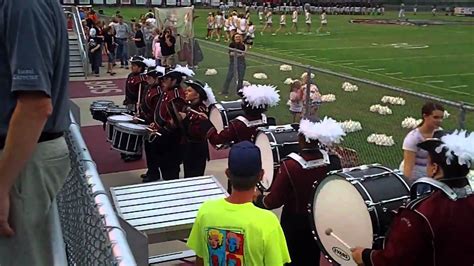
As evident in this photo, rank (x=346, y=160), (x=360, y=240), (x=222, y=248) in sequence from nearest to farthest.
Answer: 1. (x=222, y=248)
2. (x=360, y=240)
3. (x=346, y=160)

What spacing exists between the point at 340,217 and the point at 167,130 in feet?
12.9

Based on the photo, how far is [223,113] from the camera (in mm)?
7938

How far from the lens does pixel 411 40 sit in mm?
33219

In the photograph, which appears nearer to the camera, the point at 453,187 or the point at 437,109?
the point at 453,187

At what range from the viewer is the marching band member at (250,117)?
663cm

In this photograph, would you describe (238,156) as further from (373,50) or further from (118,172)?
(373,50)

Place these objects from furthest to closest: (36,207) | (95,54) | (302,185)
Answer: (95,54) → (302,185) → (36,207)

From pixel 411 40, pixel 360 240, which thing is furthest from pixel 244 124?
pixel 411 40

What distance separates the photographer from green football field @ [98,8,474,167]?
425 inches

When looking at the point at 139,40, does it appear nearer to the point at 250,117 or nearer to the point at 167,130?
the point at 167,130

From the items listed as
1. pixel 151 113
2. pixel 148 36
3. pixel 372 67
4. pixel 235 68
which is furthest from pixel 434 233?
pixel 148 36

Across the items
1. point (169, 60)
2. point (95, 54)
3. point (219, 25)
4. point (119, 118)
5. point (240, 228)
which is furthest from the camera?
point (219, 25)

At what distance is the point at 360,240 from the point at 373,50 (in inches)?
961

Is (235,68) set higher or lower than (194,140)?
higher
